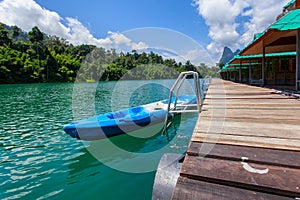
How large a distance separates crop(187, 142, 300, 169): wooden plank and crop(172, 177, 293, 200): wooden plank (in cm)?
36

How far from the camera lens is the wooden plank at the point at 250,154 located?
4.43ft

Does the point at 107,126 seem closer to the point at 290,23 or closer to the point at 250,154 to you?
the point at 250,154

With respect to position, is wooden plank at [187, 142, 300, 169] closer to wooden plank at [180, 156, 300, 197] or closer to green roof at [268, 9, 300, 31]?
wooden plank at [180, 156, 300, 197]

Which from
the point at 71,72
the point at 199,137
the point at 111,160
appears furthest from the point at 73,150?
the point at 71,72

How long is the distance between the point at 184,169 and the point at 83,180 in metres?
3.10

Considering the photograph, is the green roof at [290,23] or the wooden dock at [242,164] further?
the green roof at [290,23]

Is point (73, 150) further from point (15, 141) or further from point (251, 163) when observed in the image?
point (251, 163)

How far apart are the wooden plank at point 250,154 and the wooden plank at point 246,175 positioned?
59 millimetres

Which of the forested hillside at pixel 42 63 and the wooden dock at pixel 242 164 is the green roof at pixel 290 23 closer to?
the wooden dock at pixel 242 164

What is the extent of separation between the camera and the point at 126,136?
5.98 meters

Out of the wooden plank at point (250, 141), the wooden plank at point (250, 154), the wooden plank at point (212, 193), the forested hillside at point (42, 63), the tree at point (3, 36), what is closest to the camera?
the wooden plank at point (212, 193)

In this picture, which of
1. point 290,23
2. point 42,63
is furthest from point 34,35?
point 290,23

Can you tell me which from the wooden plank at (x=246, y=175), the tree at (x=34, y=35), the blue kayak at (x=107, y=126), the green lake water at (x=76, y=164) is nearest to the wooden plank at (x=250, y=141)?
the wooden plank at (x=246, y=175)

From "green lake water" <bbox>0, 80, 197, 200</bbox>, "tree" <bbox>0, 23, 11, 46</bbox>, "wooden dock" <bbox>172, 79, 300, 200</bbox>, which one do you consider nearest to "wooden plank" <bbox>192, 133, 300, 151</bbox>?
"wooden dock" <bbox>172, 79, 300, 200</bbox>
